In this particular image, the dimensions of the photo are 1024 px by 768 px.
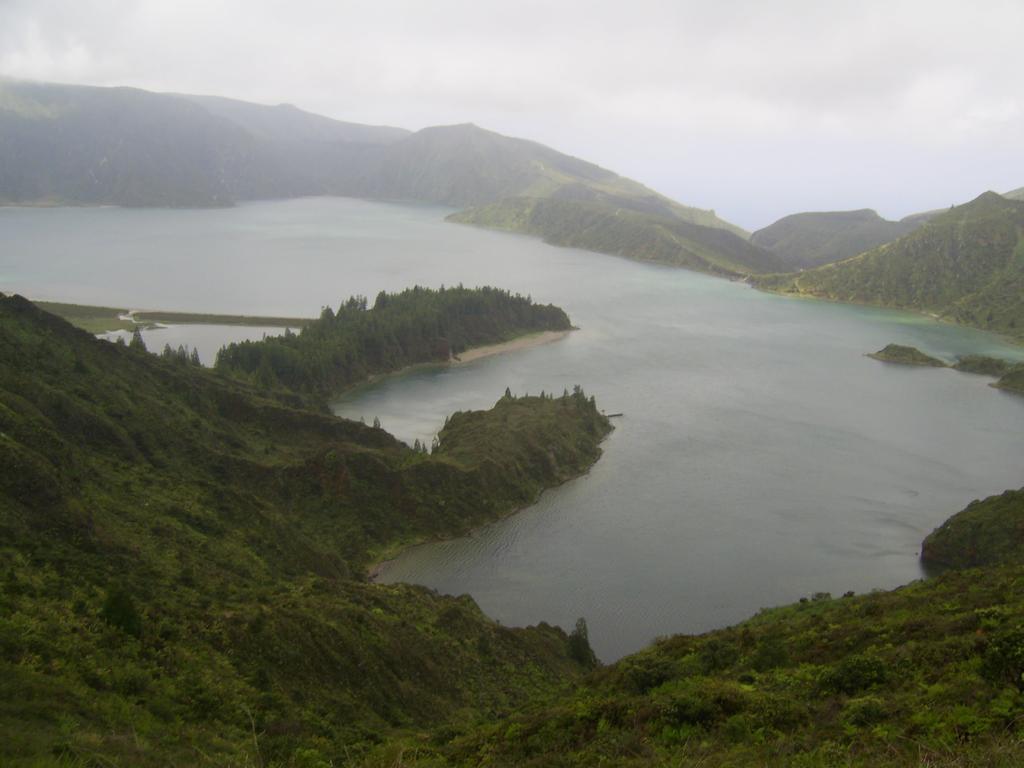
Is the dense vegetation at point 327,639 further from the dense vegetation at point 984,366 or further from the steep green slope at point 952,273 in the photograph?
the steep green slope at point 952,273

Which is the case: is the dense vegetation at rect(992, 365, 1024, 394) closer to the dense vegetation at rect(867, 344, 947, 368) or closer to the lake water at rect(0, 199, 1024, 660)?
the lake water at rect(0, 199, 1024, 660)

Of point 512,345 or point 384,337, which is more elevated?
point 384,337

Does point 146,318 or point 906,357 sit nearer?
point 146,318

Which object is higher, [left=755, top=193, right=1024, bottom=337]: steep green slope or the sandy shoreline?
[left=755, top=193, right=1024, bottom=337]: steep green slope

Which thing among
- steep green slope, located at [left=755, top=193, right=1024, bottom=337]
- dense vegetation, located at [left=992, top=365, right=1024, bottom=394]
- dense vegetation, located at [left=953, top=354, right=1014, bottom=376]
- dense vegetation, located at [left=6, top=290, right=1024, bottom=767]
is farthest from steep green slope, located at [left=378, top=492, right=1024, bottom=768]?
steep green slope, located at [left=755, top=193, right=1024, bottom=337]

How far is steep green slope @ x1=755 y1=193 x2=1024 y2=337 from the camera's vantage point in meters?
148

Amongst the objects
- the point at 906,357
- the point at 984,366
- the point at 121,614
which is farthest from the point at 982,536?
the point at 906,357

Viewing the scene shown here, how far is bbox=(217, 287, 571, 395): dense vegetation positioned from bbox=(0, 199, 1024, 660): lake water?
4263 millimetres

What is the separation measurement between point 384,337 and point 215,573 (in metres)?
65.0

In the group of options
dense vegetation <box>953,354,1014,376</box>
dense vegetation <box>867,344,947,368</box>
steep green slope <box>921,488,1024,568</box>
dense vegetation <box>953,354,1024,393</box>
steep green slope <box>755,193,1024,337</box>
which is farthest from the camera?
steep green slope <box>755,193,1024,337</box>

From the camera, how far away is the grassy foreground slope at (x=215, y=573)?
20.6 meters

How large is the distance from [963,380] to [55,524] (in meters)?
105

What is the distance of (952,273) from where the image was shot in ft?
527

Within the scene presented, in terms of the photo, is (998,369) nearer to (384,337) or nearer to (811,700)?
(384,337)
